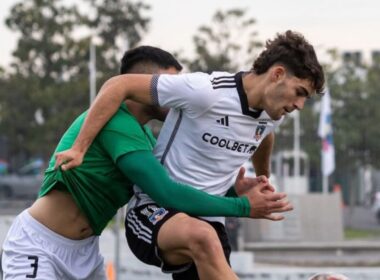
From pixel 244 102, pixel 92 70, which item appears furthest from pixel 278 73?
pixel 92 70

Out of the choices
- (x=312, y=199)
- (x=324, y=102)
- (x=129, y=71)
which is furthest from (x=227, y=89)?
(x=324, y=102)

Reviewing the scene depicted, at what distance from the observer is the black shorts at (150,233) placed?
17.8ft

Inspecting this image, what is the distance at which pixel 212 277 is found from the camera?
5160 millimetres

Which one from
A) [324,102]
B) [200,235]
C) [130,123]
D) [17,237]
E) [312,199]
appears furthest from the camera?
[324,102]

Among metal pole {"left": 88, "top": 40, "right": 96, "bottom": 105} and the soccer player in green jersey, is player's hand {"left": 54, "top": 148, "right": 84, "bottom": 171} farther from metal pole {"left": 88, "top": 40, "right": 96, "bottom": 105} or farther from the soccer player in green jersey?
metal pole {"left": 88, "top": 40, "right": 96, "bottom": 105}

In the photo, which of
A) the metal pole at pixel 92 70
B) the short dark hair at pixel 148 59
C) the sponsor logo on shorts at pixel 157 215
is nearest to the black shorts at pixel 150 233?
the sponsor logo on shorts at pixel 157 215

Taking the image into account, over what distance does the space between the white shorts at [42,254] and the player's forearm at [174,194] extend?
26.2 inches

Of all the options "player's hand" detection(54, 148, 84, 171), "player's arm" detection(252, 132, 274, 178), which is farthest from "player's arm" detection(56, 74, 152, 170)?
"player's arm" detection(252, 132, 274, 178)

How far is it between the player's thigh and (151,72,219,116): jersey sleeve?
51 centimetres

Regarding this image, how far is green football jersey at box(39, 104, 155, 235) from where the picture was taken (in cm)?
543

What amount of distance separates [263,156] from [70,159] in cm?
124

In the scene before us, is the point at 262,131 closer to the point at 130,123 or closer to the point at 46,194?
the point at 130,123

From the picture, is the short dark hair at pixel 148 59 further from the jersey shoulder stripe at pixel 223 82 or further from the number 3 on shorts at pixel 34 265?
the number 3 on shorts at pixel 34 265

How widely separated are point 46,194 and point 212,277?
1.06m
